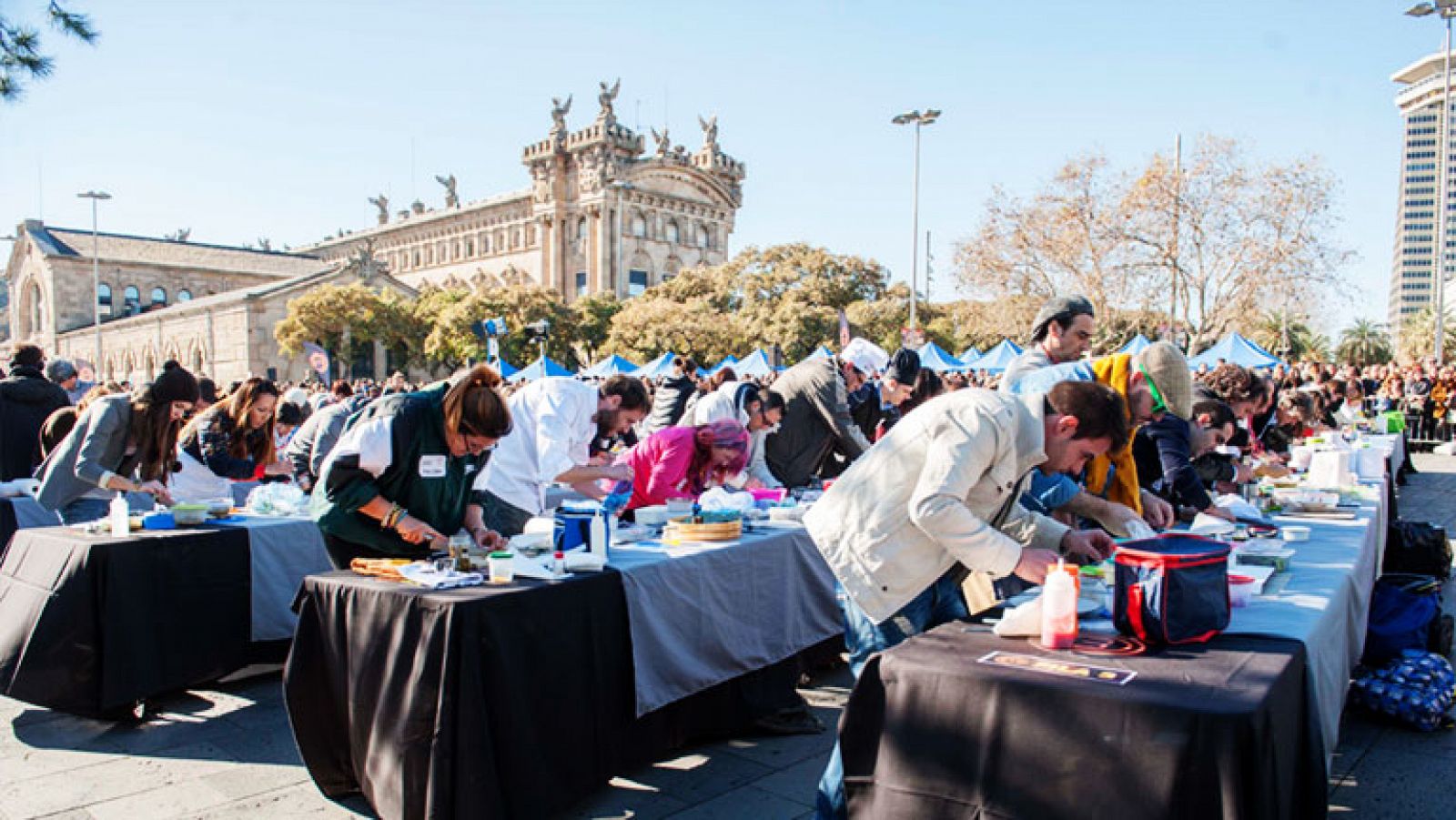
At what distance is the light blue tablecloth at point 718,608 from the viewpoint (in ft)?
12.5

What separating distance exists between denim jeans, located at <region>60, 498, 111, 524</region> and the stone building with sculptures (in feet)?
198

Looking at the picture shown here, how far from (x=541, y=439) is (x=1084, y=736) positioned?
10.5ft

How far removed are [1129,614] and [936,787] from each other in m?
0.67

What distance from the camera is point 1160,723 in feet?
6.72

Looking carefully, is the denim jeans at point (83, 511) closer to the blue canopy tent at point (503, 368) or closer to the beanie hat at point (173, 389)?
the beanie hat at point (173, 389)

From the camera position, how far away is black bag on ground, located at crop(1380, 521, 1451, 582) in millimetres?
6355

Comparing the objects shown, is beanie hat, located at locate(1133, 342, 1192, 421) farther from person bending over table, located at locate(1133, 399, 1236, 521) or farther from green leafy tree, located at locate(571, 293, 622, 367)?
green leafy tree, located at locate(571, 293, 622, 367)

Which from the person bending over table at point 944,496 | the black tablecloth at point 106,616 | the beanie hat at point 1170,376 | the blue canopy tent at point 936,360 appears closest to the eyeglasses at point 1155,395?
the beanie hat at point 1170,376

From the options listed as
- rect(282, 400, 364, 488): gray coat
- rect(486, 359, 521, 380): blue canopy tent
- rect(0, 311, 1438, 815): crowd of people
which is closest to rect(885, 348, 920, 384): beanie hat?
rect(0, 311, 1438, 815): crowd of people

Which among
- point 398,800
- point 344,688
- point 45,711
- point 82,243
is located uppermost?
point 82,243

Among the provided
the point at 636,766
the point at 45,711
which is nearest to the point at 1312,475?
the point at 636,766

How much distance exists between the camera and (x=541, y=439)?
480cm

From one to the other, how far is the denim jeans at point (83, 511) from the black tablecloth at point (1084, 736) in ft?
15.7

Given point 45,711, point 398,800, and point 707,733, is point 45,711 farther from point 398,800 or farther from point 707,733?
point 707,733
